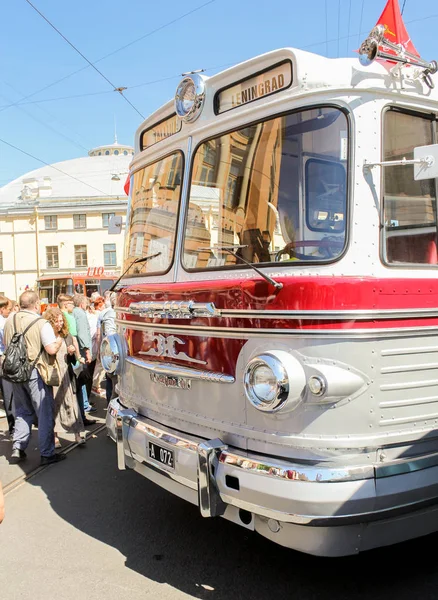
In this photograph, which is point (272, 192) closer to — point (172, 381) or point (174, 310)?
point (174, 310)

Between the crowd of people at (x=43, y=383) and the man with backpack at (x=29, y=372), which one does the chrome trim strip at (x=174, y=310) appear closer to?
the crowd of people at (x=43, y=383)

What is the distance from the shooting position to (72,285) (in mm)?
29609

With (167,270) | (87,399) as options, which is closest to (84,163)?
(87,399)

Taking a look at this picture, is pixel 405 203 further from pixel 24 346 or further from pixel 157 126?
pixel 24 346

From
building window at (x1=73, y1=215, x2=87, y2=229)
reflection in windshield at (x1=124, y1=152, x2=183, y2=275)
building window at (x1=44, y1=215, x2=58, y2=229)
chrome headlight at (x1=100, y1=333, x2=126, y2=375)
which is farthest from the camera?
building window at (x1=44, y1=215, x2=58, y2=229)

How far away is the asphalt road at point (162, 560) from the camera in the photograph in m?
3.28

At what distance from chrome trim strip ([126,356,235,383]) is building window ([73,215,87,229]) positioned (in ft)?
142

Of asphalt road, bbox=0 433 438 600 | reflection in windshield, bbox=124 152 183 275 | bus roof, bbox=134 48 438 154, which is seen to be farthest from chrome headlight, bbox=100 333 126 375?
bus roof, bbox=134 48 438 154

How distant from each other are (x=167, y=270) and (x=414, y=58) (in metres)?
2.03

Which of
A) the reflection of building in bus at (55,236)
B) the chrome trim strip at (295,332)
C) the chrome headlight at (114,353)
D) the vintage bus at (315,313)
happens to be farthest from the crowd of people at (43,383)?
the reflection of building in bus at (55,236)

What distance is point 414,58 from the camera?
3.01 m

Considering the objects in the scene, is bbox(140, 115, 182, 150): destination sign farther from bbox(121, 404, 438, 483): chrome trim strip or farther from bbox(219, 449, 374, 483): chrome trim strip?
bbox(219, 449, 374, 483): chrome trim strip

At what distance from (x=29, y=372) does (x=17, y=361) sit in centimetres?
17

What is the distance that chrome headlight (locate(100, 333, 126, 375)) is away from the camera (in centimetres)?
439
